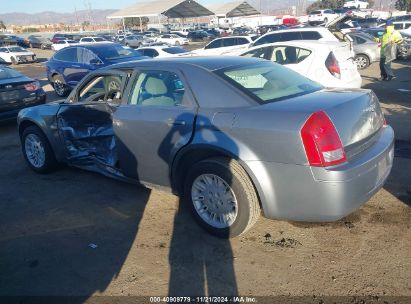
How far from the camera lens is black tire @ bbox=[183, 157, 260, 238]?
3.29 meters

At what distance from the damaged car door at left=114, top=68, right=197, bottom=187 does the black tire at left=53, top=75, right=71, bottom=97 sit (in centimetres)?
897

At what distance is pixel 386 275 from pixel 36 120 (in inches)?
178

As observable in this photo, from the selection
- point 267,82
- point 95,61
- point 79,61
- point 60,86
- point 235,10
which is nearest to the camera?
point 267,82

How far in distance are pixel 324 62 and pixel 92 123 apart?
17.1 feet

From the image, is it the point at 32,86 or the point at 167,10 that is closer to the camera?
the point at 32,86

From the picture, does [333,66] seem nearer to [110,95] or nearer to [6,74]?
[110,95]

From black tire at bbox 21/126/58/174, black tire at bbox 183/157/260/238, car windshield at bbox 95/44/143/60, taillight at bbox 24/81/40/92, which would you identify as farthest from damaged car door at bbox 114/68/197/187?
car windshield at bbox 95/44/143/60

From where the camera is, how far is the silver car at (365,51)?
15438mm

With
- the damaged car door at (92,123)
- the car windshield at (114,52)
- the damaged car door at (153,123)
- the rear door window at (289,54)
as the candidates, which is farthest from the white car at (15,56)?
the damaged car door at (153,123)

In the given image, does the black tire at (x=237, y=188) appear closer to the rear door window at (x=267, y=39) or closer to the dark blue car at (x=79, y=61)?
the dark blue car at (x=79, y=61)

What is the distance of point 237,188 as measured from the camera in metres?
3.32

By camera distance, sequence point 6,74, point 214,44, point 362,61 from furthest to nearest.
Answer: point 214,44 < point 362,61 < point 6,74

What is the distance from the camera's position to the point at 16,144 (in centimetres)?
744

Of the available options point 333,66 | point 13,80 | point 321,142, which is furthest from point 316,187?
point 13,80
